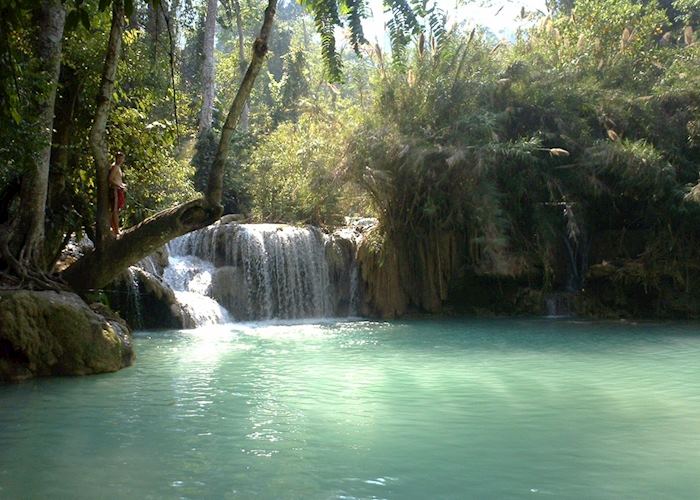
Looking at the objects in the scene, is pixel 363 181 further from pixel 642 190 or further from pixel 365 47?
pixel 642 190

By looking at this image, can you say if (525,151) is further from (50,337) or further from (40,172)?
(50,337)

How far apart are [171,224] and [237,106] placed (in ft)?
5.68

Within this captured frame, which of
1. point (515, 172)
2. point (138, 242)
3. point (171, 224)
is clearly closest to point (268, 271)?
point (515, 172)

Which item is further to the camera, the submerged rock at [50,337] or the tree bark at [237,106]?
Answer: the tree bark at [237,106]

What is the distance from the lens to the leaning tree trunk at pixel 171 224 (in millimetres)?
9430

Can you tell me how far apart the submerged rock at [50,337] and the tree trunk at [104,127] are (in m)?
1.01

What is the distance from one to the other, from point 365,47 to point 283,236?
204 inches

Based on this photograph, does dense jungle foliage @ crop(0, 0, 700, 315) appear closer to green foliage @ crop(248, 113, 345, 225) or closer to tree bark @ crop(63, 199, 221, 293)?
green foliage @ crop(248, 113, 345, 225)

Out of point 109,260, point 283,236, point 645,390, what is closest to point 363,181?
point 283,236

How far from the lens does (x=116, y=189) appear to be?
1119cm

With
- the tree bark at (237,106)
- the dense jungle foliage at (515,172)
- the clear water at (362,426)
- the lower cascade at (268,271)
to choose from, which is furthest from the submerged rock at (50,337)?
the lower cascade at (268,271)

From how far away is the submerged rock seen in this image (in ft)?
28.9

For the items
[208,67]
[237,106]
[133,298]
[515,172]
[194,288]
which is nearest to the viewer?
[237,106]

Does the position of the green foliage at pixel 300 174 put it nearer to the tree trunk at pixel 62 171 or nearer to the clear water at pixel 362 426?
the clear water at pixel 362 426
